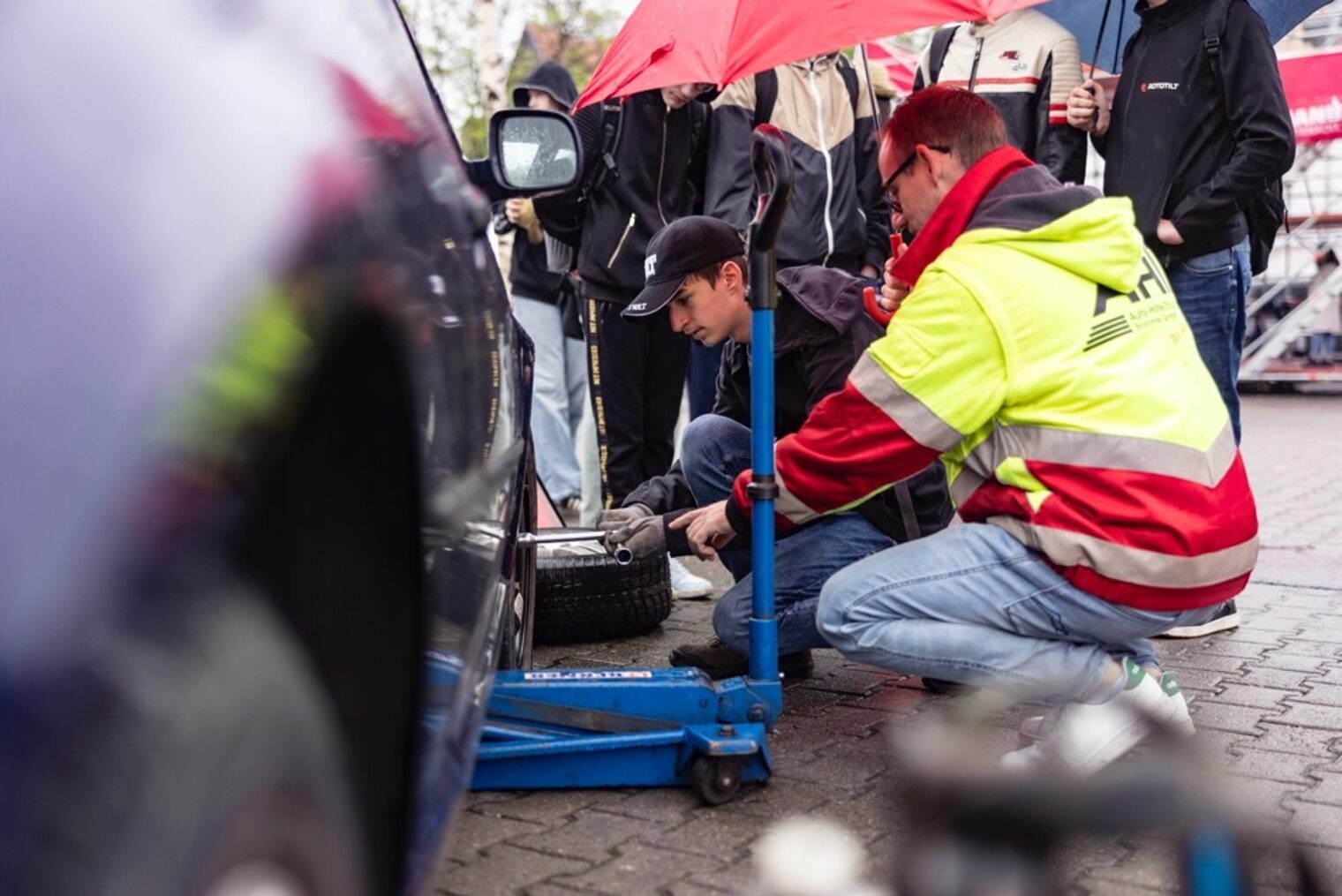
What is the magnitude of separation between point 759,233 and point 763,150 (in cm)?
21

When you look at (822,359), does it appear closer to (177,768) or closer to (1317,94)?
(177,768)

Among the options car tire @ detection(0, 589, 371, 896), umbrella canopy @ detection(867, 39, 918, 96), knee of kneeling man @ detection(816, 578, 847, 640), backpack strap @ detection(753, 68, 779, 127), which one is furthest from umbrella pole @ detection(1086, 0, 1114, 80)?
umbrella canopy @ detection(867, 39, 918, 96)

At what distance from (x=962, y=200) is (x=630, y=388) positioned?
2.37 metres

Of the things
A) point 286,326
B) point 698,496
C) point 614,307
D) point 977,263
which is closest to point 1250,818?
point 286,326

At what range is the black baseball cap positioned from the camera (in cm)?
377

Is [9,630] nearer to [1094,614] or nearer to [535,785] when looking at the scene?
[535,785]

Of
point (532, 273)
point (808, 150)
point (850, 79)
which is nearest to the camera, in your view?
point (808, 150)

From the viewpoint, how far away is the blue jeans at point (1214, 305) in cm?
446

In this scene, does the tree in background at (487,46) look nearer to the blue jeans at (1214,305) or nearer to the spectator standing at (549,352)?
the spectator standing at (549,352)

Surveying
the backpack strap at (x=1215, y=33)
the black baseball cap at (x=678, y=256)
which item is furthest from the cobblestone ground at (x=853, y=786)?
the backpack strap at (x=1215, y=33)

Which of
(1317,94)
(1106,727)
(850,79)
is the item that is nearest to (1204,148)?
(850,79)

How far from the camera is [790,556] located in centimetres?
386

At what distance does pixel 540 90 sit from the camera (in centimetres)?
593

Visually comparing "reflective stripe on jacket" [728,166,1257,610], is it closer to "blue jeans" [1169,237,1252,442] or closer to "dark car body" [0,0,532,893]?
"dark car body" [0,0,532,893]
